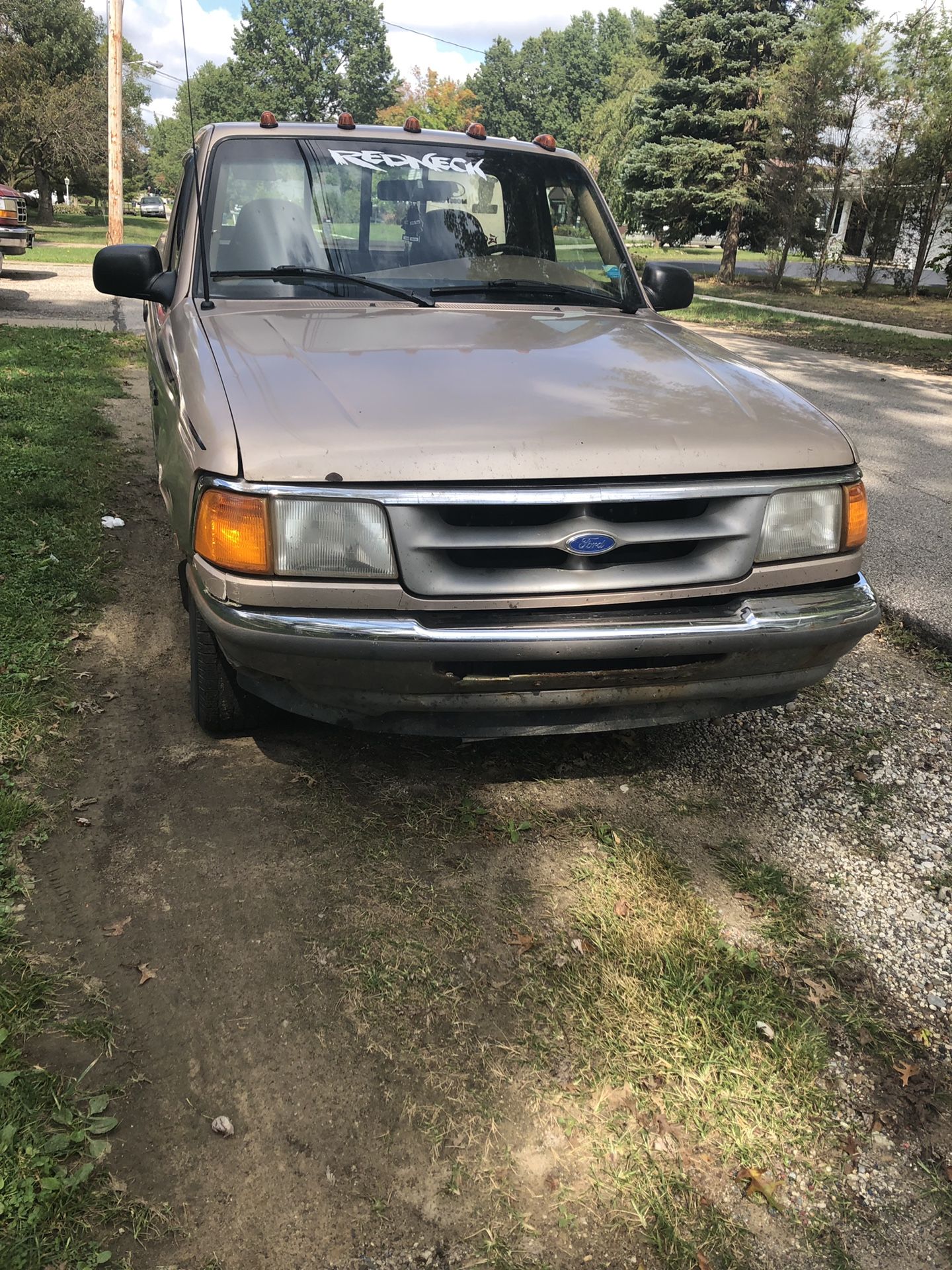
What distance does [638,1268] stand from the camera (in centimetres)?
160

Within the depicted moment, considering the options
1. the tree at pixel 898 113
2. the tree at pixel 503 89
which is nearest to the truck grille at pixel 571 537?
the tree at pixel 898 113

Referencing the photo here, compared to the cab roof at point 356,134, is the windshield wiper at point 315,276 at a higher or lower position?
lower

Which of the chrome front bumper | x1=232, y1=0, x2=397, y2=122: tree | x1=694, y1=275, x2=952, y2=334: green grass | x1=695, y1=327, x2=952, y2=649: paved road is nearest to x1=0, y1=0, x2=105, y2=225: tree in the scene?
x1=694, y1=275, x2=952, y2=334: green grass

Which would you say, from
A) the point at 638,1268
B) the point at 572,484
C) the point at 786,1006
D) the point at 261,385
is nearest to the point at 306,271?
the point at 261,385

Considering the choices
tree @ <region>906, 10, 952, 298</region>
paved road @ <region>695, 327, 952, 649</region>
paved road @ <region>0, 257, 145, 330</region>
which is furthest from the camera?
tree @ <region>906, 10, 952, 298</region>

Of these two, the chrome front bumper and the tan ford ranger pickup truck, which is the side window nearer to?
Result: the tan ford ranger pickup truck

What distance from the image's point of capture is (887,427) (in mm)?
8250

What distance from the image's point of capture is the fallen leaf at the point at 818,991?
2.16m

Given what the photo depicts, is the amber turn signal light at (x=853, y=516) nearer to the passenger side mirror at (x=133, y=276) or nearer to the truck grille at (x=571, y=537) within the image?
the truck grille at (x=571, y=537)

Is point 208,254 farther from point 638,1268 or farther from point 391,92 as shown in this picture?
point 391,92

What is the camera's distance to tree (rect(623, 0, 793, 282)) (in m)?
28.1

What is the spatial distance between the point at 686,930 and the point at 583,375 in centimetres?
151

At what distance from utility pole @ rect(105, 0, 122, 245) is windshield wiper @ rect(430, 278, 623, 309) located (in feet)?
61.2

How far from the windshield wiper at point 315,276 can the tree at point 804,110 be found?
25.2m
